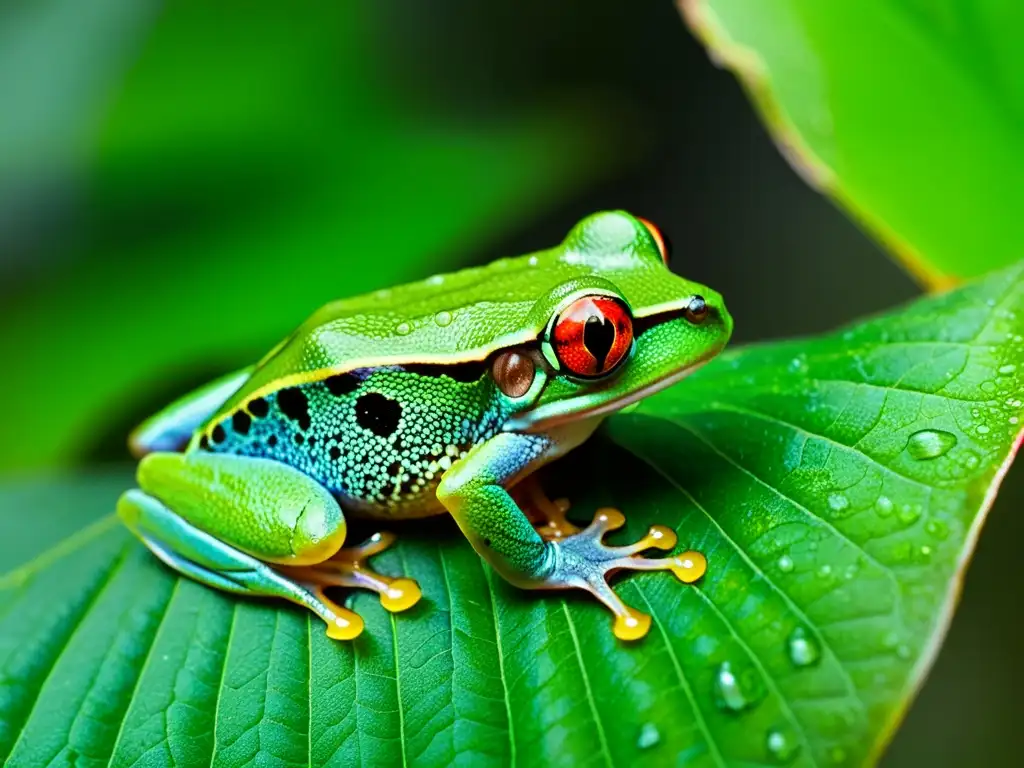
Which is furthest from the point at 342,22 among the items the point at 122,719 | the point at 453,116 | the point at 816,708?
the point at 816,708

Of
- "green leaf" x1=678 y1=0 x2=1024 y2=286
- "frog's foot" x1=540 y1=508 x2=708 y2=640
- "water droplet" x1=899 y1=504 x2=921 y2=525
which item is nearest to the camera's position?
"water droplet" x1=899 y1=504 x2=921 y2=525

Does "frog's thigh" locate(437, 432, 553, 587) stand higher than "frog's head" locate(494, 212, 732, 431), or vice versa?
"frog's head" locate(494, 212, 732, 431)

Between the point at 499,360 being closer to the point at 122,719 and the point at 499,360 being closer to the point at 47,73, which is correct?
the point at 122,719

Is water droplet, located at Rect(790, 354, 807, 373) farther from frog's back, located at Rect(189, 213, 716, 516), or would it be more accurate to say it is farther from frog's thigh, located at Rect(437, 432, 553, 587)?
frog's thigh, located at Rect(437, 432, 553, 587)

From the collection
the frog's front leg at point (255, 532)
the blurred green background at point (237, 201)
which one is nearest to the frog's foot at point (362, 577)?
the frog's front leg at point (255, 532)

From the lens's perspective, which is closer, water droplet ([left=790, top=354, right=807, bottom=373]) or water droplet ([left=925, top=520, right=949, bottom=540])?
water droplet ([left=925, top=520, right=949, bottom=540])

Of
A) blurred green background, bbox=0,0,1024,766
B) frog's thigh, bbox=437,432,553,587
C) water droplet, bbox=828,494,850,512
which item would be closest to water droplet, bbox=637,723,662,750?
frog's thigh, bbox=437,432,553,587

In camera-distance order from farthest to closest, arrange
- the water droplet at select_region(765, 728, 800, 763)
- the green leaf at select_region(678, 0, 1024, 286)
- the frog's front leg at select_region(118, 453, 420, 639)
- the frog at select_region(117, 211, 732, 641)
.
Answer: the green leaf at select_region(678, 0, 1024, 286), the frog's front leg at select_region(118, 453, 420, 639), the frog at select_region(117, 211, 732, 641), the water droplet at select_region(765, 728, 800, 763)

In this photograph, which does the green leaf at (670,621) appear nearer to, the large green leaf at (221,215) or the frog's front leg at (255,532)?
the frog's front leg at (255,532)
